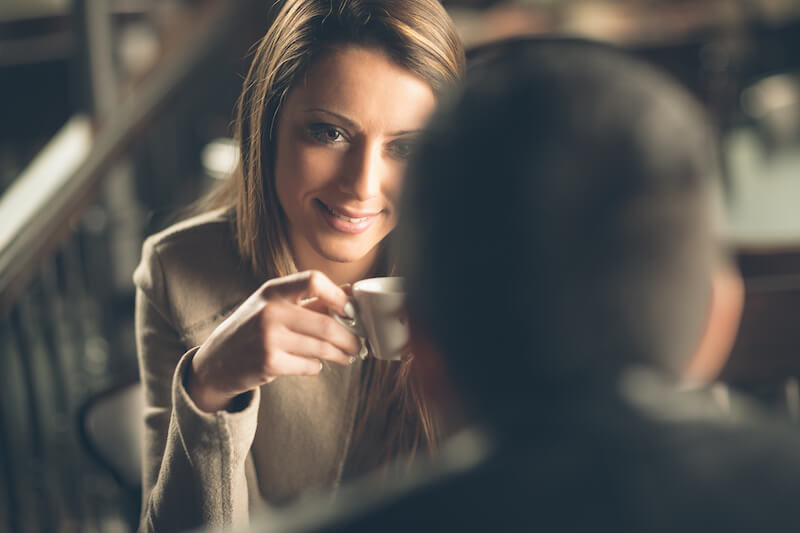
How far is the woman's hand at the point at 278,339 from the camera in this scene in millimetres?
652

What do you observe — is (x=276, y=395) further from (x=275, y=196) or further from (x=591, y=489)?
(x=591, y=489)

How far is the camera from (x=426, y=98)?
696mm

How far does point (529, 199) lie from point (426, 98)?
0.97 feet

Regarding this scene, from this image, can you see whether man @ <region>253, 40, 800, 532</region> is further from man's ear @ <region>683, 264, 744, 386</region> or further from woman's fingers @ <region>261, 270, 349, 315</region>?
woman's fingers @ <region>261, 270, 349, 315</region>

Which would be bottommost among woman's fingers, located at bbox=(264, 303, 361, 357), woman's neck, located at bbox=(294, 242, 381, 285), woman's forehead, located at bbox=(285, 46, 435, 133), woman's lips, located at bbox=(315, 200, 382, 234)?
woman's fingers, located at bbox=(264, 303, 361, 357)

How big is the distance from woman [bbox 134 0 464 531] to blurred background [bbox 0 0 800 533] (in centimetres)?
9

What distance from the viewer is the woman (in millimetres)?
672

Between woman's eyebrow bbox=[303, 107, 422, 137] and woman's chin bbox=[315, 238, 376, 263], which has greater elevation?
woman's eyebrow bbox=[303, 107, 422, 137]

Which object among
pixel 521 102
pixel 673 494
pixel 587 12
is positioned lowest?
pixel 673 494

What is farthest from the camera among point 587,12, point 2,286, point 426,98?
point 587,12

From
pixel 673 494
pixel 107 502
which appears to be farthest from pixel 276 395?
pixel 107 502

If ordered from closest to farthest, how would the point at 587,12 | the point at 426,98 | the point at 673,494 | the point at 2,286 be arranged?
the point at 673,494 < the point at 426,98 < the point at 2,286 < the point at 587,12

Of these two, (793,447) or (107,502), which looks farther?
(107,502)

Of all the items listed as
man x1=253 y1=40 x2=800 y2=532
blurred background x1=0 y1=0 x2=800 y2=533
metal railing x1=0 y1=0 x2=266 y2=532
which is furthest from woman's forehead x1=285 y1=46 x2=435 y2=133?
metal railing x1=0 y1=0 x2=266 y2=532
